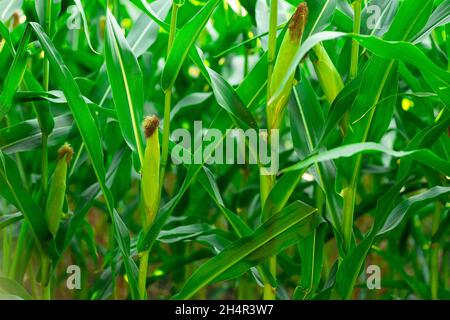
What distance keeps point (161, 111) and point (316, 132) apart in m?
0.48

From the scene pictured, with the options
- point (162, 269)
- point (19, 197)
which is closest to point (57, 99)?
point (19, 197)

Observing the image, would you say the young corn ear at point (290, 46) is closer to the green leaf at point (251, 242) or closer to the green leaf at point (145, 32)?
the green leaf at point (251, 242)

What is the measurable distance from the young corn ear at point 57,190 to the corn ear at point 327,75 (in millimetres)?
342

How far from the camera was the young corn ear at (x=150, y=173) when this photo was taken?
0.75m

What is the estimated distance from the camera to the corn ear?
2.58ft

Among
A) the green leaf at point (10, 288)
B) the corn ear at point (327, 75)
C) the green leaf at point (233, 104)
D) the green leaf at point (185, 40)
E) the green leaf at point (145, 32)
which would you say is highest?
the green leaf at point (145, 32)

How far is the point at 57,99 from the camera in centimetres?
86

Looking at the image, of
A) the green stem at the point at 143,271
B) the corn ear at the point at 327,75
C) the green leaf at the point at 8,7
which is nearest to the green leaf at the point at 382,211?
the corn ear at the point at 327,75

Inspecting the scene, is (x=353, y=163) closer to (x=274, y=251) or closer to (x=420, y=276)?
(x=274, y=251)

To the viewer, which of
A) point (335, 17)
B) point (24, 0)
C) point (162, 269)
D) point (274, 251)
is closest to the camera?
point (274, 251)

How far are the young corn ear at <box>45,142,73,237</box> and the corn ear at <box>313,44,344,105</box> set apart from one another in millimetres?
342

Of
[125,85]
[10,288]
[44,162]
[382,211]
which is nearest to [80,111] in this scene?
[125,85]

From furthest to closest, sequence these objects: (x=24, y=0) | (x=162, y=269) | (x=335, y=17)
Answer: (x=162, y=269), (x=24, y=0), (x=335, y=17)
